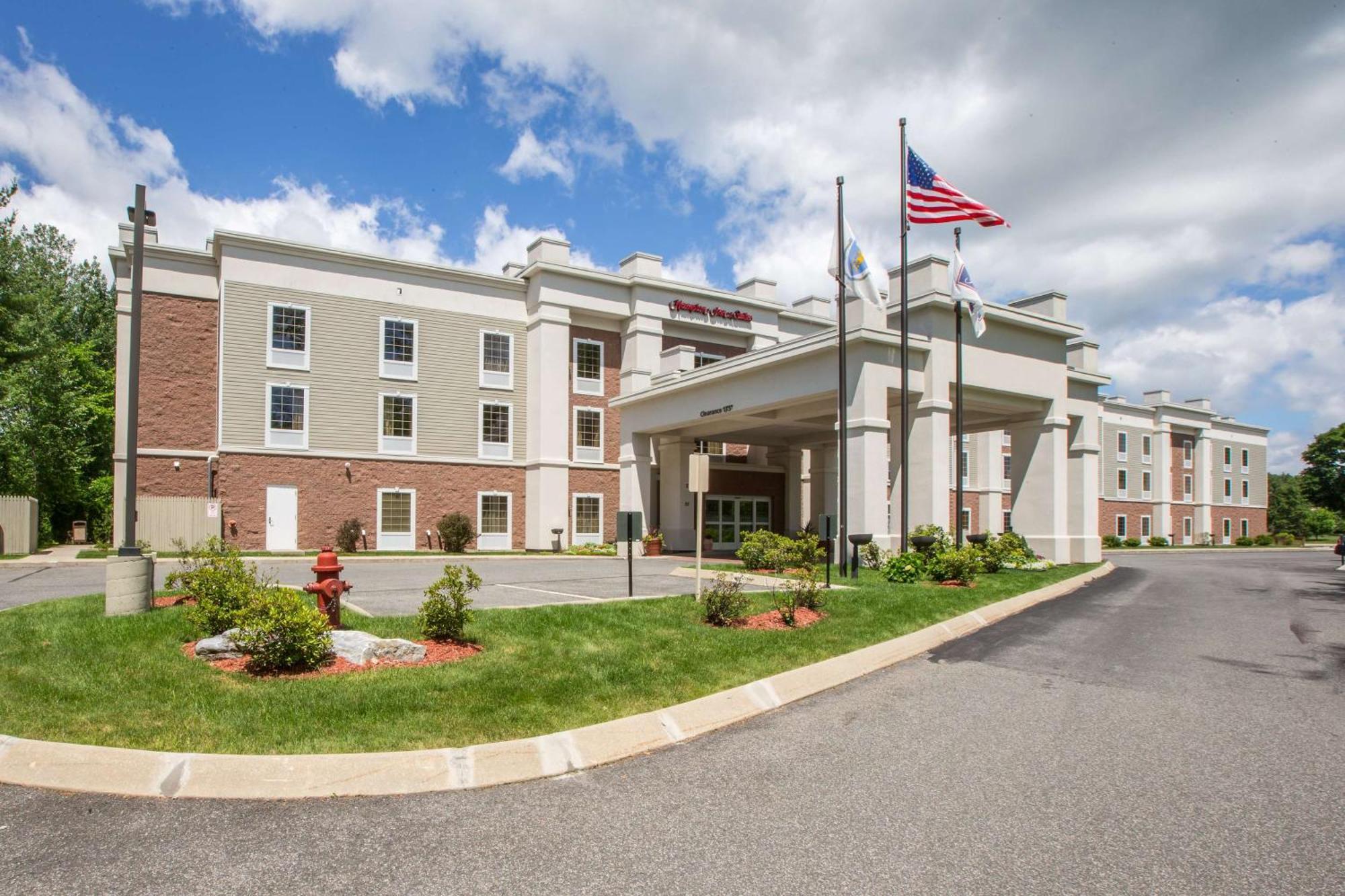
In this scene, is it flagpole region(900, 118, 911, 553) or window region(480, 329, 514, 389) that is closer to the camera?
flagpole region(900, 118, 911, 553)

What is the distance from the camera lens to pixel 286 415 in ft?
102

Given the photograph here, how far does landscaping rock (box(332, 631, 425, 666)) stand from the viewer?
833 cm

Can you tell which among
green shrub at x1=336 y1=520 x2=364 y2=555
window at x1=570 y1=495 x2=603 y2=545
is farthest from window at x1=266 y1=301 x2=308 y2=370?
window at x1=570 y1=495 x2=603 y2=545

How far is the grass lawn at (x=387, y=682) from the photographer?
6.34m

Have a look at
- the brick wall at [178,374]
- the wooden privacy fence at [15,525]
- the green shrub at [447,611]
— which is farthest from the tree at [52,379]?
the green shrub at [447,611]

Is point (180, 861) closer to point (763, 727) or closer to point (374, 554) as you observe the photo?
point (763, 727)

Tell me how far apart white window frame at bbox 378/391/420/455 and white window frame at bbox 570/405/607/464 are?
6.27 m

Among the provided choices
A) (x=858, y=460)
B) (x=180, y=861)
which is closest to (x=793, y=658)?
(x=180, y=861)

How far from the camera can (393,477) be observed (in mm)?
32750

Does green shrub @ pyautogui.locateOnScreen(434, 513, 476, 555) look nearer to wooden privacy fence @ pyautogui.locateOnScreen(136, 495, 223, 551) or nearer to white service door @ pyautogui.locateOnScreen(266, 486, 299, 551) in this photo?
white service door @ pyautogui.locateOnScreen(266, 486, 299, 551)

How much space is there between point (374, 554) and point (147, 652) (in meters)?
22.2

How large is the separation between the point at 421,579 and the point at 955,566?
36.8 ft

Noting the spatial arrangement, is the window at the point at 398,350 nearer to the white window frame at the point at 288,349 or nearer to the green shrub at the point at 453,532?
the white window frame at the point at 288,349

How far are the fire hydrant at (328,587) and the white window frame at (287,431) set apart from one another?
23.8 meters
